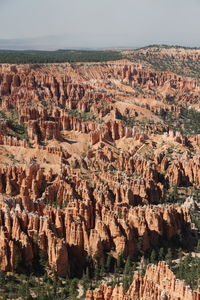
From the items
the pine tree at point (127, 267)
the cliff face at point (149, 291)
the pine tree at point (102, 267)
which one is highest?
the cliff face at point (149, 291)

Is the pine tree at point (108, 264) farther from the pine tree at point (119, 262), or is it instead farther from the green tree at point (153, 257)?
Answer: the green tree at point (153, 257)

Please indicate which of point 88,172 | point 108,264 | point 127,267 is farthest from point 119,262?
point 88,172

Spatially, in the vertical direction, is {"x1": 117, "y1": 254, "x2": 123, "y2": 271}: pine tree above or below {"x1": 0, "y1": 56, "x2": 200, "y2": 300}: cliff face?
below

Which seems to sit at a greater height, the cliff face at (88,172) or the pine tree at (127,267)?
the cliff face at (88,172)

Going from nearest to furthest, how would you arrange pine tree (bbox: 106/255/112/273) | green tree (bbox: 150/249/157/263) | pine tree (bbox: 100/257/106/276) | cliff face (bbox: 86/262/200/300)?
1. cliff face (bbox: 86/262/200/300)
2. pine tree (bbox: 100/257/106/276)
3. pine tree (bbox: 106/255/112/273)
4. green tree (bbox: 150/249/157/263)

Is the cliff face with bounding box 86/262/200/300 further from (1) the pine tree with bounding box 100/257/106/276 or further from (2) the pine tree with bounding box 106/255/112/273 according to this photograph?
(2) the pine tree with bounding box 106/255/112/273

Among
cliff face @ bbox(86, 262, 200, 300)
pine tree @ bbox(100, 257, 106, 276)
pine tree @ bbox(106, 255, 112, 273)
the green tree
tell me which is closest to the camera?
cliff face @ bbox(86, 262, 200, 300)

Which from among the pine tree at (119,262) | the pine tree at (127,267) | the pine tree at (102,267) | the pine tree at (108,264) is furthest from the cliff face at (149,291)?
the pine tree at (108,264)

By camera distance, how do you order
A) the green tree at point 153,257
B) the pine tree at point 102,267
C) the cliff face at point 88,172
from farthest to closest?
the green tree at point 153,257 → the cliff face at point 88,172 → the pine tree at point 102,267

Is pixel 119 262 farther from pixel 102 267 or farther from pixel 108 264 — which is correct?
pixel 102 267

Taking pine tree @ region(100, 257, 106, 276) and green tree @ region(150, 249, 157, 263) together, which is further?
green tree @ region(150, 249, 157, 263)

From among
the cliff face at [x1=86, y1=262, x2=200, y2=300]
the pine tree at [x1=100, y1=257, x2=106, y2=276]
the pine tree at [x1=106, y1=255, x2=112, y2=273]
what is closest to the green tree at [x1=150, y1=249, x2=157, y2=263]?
the pine tree at [x1=106, y1=255, x2=112, y2=273]
